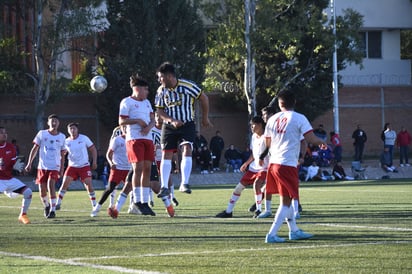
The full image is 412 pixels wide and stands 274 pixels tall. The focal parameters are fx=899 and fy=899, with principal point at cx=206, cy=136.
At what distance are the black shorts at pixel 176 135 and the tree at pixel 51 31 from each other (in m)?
27.0

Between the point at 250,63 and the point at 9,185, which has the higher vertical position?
the point at 250,63

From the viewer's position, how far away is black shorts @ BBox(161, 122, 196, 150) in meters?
15.3

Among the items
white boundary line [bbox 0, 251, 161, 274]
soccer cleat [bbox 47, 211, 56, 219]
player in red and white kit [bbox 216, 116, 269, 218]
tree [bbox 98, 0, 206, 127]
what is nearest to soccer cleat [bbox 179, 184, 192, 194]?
player in red and white kit [bbox 216, 116, 269, 218]

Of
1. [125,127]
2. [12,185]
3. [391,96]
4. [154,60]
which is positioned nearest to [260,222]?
[125,127]

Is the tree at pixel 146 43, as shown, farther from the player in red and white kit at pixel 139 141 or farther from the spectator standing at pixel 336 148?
the player in red and white kit at pixel 139 141

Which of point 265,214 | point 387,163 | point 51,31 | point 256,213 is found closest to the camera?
point 265,214

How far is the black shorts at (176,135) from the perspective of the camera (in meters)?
15.3

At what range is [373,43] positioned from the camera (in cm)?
6050

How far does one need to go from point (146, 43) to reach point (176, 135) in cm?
2869

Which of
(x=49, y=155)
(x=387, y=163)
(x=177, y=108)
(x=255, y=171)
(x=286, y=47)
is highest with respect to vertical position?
(x=286, y=47)

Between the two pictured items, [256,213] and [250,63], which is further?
[250,63]

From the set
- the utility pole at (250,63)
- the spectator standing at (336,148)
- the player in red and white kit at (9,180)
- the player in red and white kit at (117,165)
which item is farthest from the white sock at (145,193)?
the utility pole at (250,63)

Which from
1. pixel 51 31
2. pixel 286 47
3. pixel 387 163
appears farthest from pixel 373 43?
pixel 51 31

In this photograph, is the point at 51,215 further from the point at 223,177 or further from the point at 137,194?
the point at 223,177
